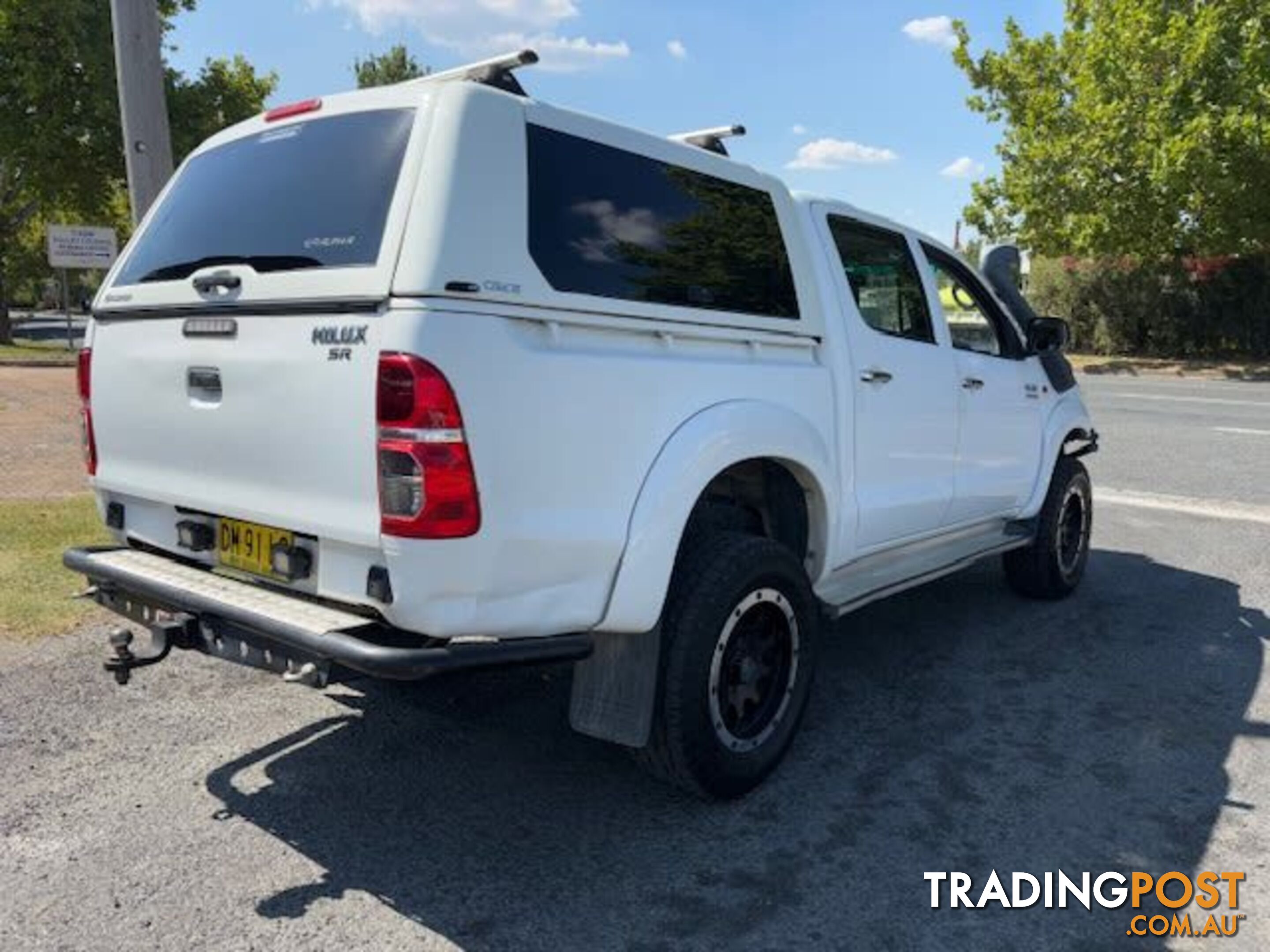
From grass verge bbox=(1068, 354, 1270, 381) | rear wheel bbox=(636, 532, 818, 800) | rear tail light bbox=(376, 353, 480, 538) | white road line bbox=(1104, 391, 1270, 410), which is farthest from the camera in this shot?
grass verge bbox=(1068, 354, 1270, 381)

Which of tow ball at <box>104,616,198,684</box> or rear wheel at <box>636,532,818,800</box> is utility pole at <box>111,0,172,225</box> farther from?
rear wheel at <box>636,532,818,800</box>

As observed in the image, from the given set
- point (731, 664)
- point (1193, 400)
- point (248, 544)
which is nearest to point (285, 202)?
point (248, 544)

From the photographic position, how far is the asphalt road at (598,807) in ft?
8.83

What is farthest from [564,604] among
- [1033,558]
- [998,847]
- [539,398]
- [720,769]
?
[1033,558]

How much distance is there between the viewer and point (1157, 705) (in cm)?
418

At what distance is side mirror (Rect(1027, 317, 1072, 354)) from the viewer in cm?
533

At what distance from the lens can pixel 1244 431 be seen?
12.3m

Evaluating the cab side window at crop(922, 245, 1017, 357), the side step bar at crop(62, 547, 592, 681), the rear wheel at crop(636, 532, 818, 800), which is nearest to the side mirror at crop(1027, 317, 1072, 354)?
the cab side window at crop(922, 245, 1017, 357)

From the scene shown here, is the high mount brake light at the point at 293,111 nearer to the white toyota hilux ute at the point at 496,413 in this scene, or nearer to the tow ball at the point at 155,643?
the white toyota hilux ute at the point at 496,413

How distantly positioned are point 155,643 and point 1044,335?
451 cm

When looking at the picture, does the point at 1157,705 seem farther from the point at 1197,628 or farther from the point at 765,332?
the point at 765,332

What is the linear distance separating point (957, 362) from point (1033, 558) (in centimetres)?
146

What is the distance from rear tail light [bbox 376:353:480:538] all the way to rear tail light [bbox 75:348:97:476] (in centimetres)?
161

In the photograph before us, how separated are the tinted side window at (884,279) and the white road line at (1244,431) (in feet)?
31.4
